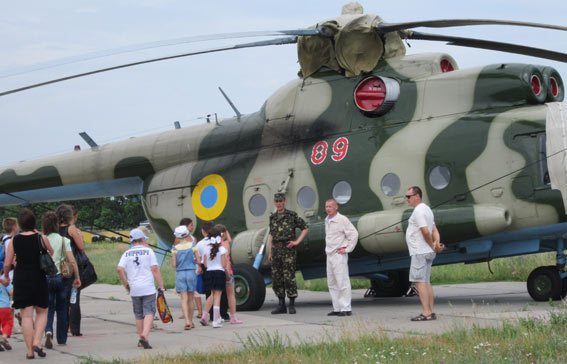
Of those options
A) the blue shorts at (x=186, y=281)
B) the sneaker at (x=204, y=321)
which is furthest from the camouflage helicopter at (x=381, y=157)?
the blue shorts at (x=186, y=281)

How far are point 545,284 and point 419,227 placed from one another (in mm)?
3062

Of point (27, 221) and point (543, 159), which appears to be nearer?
point (27, 221)

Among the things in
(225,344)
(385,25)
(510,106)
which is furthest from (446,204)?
(225,344)

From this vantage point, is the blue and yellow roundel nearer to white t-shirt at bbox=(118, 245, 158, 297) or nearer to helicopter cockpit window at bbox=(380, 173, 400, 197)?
helicopter cockpit window at bbox=(380, 173, 400, 197)

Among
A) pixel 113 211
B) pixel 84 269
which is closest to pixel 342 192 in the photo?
pixel 84 269

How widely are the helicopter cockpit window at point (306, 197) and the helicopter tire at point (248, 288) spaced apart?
4.65ft

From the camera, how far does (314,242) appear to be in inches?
492

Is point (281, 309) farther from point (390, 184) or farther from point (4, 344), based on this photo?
point (4, 344)

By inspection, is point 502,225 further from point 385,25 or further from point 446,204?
point 385,25

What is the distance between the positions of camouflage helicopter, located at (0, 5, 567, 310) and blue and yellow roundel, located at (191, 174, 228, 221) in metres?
0.03

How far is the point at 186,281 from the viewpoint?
36.4 feet

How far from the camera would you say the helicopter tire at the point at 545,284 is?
11.8 m

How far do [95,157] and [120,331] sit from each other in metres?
6.22

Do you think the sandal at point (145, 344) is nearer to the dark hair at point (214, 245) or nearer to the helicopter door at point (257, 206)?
the dark hair at point (214, 245)
